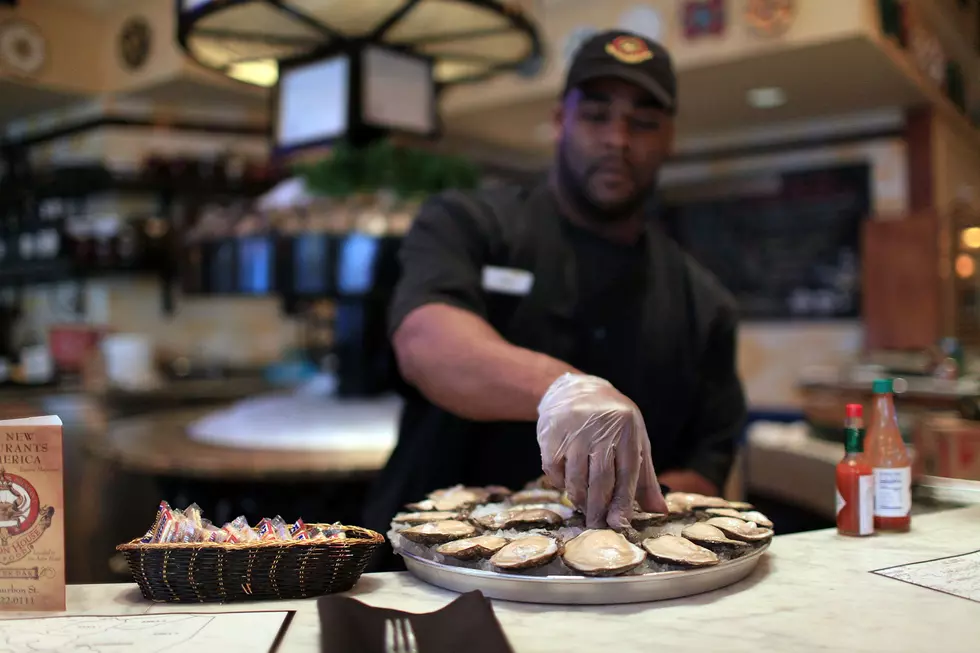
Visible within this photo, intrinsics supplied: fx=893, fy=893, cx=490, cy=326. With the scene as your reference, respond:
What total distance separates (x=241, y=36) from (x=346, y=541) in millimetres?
1577

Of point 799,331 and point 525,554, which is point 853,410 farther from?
point 799,331

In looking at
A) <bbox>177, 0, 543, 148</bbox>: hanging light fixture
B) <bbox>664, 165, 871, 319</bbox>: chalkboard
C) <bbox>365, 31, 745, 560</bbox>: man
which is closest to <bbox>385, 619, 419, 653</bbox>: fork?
<bbox>365, 31, 745, 560</bbox>: man

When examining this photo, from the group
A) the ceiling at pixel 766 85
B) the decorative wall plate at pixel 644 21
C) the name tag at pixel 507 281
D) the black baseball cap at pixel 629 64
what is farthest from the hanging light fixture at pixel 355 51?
the decorative wall plate at pixel 644 21

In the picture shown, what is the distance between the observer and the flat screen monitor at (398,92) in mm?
2287

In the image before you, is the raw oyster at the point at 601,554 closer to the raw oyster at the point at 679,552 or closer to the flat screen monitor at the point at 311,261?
the raw oyster at the point at 679,552

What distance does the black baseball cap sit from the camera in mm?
1601

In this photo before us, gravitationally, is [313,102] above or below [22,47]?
below

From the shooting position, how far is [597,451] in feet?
3.30

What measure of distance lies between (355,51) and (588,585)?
170 centimetres

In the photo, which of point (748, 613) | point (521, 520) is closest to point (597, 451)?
point (521, 520)

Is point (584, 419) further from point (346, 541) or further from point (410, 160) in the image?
point (410, 160)

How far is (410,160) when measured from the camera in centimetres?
247

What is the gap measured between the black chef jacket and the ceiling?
251 cm

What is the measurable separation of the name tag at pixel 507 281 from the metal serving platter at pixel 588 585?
2.62ft
